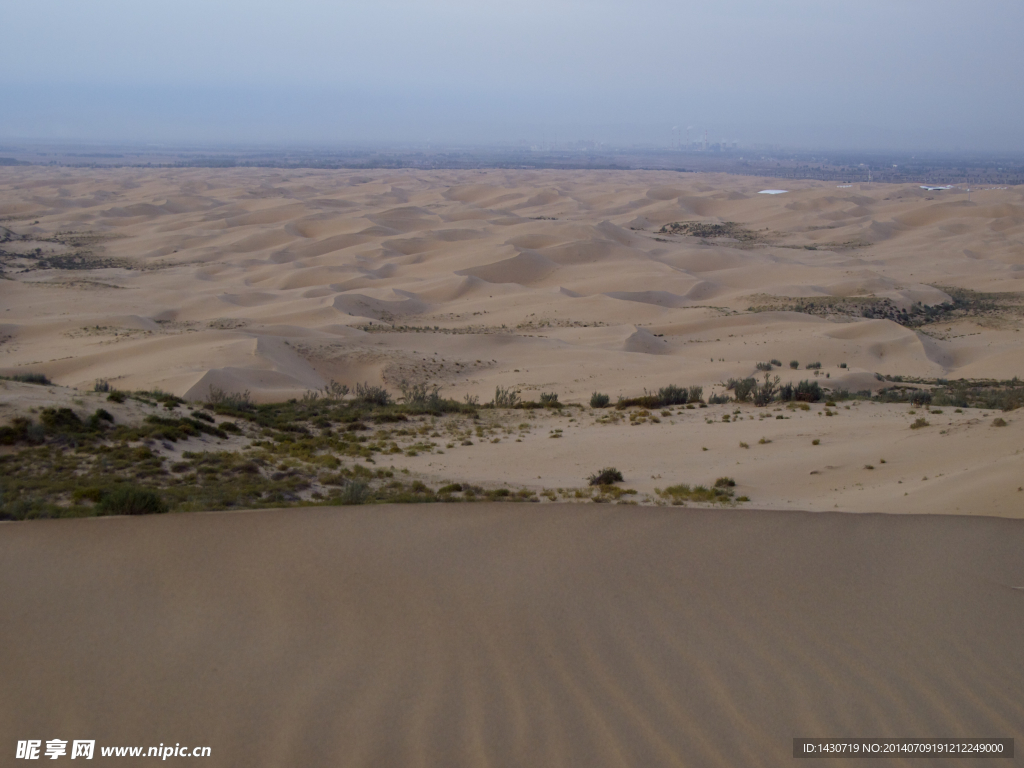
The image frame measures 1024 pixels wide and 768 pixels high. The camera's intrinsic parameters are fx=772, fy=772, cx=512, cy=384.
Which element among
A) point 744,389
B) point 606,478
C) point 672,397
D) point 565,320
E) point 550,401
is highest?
point 606,478

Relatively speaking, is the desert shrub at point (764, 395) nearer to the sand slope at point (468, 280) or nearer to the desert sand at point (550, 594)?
the desert sand at point (550, 594)

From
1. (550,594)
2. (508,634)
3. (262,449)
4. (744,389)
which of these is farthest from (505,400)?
(508,634)

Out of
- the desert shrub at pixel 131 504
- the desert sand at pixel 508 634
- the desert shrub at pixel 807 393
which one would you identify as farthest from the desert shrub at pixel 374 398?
the desert sand at pixel 508 634

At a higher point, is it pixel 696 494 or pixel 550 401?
pixel 696 494

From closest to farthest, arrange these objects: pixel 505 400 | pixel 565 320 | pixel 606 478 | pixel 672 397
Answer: pixel 606 478
pixel 672 397
pixel 505 400
pixel 565 320

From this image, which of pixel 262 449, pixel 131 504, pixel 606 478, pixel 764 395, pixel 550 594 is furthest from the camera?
pixel 764 395

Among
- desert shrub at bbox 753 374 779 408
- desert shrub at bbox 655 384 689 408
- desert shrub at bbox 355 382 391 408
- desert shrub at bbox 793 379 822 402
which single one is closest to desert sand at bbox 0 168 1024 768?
desert shrub at bbox 753 374 779 408

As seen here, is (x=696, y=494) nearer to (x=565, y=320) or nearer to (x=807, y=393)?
(x=807, y=393)
